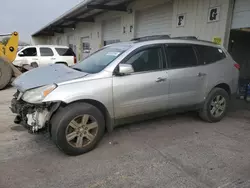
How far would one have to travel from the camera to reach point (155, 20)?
8.81 meters

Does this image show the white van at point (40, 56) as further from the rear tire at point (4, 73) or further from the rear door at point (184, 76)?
the rear door at point (184, 76)

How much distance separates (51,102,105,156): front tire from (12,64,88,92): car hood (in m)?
0.46

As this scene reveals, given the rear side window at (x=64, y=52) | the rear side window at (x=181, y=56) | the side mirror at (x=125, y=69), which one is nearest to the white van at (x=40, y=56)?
the rear side window at (x=64, y=52)

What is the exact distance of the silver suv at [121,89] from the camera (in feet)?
9.47

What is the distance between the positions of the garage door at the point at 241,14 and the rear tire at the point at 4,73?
337 inches

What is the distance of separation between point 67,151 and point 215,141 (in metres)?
2.64

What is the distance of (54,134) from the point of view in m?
2.83

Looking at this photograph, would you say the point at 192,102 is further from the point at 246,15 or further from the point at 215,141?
the point at 246,15

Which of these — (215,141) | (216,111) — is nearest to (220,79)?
(216,111)

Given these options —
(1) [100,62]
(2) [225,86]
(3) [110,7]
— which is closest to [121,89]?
(1) [100,62]

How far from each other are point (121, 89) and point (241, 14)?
4.71 meters

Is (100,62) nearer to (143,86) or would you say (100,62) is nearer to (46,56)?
(143,86)

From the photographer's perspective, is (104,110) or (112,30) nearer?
→ (104,110)

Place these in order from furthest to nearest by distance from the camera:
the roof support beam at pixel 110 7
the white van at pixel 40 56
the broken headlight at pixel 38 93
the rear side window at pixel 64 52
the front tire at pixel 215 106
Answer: the rear side window at pixel 64 52
the white van at pixel 40 56
the roof support beam at pixel 110 7
the front tire at pixel 215 106
the broken headlight at pixel 38 93
